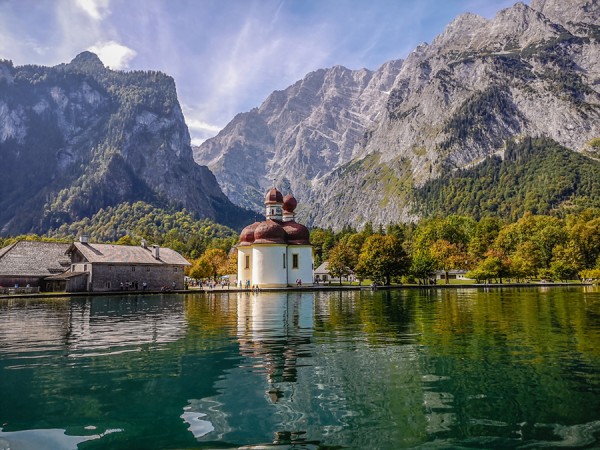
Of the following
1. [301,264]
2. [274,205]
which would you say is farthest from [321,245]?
[301,264]

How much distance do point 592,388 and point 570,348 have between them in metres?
6.72

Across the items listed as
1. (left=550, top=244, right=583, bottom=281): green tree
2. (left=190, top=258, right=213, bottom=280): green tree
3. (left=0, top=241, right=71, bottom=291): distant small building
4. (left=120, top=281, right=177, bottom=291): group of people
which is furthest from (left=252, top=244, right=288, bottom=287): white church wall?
(left=550, top=244, right=583, bottom=281): green tree

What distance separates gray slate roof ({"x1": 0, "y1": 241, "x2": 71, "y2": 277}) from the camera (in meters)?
72.8

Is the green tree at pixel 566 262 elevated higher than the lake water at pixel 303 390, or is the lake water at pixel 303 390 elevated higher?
the green tree at pixel 566 262

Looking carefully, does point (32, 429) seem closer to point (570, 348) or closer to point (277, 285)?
point (570, 348)

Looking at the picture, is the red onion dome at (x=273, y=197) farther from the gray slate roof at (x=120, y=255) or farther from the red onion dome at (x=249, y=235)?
the gray slate roof at (x=120, y=255)

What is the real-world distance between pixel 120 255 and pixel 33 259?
1325cm

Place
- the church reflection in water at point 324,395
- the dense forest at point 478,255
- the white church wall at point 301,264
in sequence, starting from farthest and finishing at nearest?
1. the dense forest at point 478,255
2. the white church wall at point 301,264
3. the church reflection in water at point 324,395

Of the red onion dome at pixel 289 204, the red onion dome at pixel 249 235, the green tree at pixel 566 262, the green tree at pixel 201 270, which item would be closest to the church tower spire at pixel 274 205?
the red onion dome at pixel 289 204

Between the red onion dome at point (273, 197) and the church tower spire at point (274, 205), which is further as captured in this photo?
the church tower spire at point (274, 205)

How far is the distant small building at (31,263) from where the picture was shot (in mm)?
71938

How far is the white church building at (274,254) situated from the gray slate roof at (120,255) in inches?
478

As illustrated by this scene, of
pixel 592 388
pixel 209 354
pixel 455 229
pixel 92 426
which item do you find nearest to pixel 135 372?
pixel 209 354

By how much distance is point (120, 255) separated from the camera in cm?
7969
